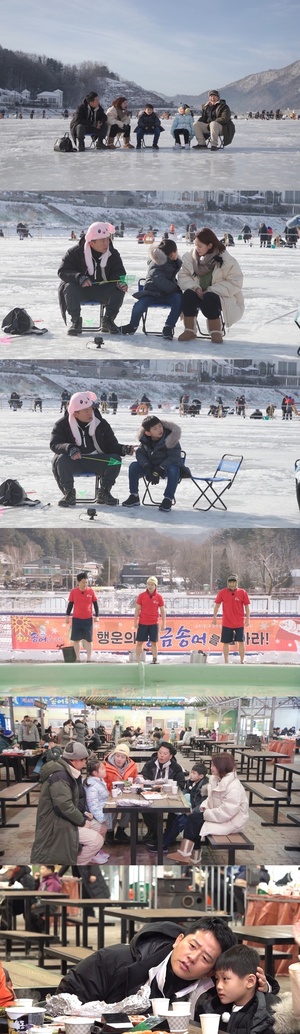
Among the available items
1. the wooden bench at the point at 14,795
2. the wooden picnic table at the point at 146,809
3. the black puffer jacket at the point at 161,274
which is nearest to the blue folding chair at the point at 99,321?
the black puffer jacket at the point at 161,274

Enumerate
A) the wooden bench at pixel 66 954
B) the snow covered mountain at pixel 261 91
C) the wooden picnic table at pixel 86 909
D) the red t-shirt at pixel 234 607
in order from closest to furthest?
1. the wooden bench at pixel 66 954
2. the wooden picnic table at pixel 86 909
3. the red t-shirt at pixel 234 607
4. the snow covered mountain at pixel 261 91

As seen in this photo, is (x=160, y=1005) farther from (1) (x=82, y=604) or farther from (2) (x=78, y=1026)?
(1) (x=82, y=604)

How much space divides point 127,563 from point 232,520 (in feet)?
3.31

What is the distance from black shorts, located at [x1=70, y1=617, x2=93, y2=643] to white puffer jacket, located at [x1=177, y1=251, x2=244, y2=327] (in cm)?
315

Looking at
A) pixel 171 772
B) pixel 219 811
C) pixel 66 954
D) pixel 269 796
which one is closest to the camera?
pixel 66 954

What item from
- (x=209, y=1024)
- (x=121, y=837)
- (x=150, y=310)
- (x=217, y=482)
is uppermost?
(x=150, y=310)

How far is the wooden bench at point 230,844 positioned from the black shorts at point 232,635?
3620 mm

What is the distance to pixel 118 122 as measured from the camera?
13156 mm

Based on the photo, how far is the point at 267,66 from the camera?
1380 cm

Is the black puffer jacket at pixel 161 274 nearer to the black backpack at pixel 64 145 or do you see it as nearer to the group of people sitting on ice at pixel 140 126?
the group of people sitting on ice at pixel 140 126

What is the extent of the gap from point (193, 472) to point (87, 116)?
12.4ft

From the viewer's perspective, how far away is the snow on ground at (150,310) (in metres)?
12.4

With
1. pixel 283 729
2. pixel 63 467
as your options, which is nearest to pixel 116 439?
pixel 63 467

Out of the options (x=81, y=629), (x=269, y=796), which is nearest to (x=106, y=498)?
(x=81, y=629)
